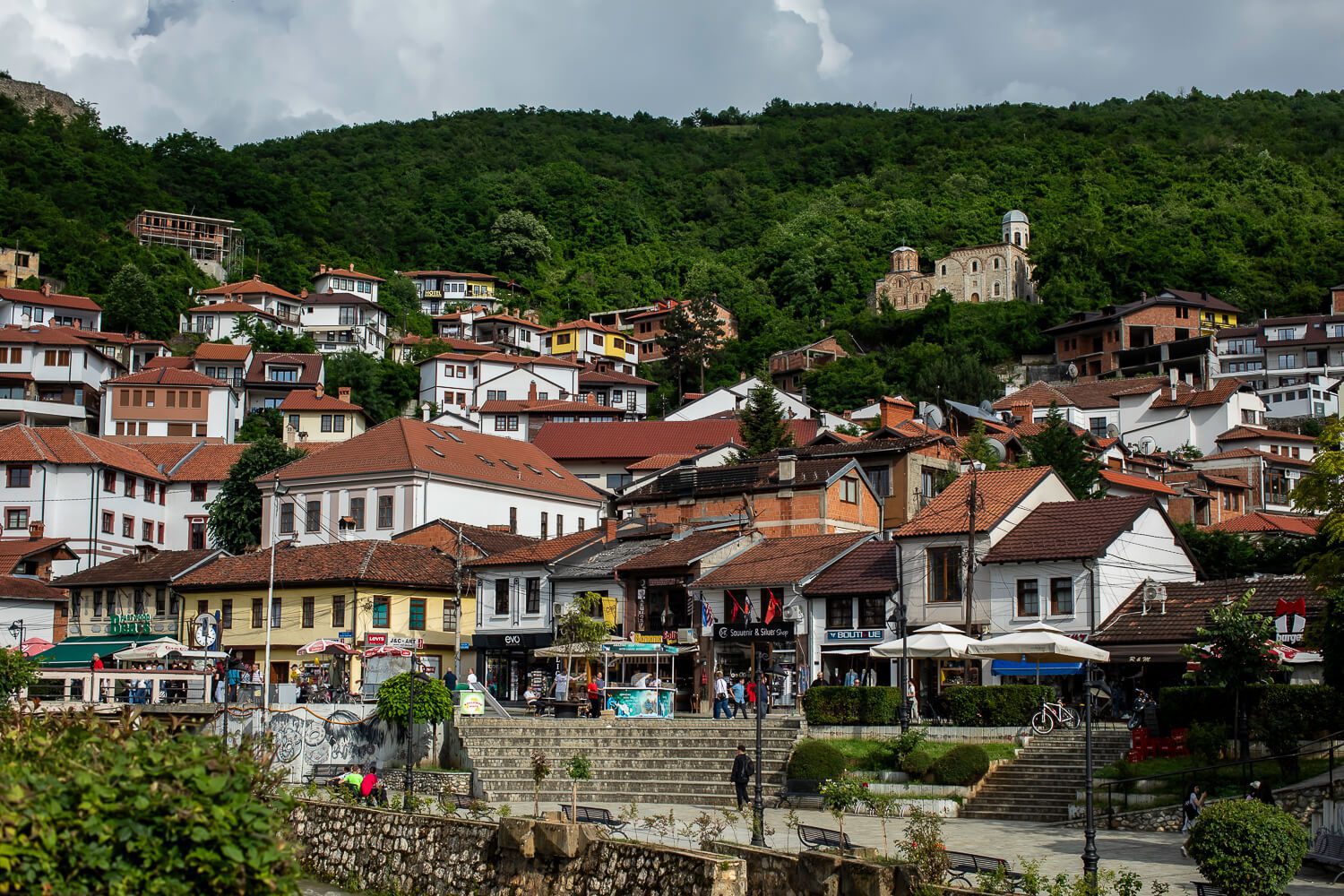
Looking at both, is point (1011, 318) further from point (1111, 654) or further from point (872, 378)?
point (1111, 654)

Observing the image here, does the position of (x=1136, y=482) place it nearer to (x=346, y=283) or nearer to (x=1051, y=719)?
(x=1051, y=719)

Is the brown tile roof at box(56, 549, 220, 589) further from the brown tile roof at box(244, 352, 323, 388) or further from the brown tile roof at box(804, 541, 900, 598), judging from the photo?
the brown tile roof at box(244, 352, 323, 388)

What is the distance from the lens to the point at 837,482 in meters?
55.8

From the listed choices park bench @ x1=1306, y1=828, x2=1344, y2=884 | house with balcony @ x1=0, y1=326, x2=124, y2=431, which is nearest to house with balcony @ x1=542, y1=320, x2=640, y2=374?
house with balcony @ x1=0, y1=326, x2=124, y2=431

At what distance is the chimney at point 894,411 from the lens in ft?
A: 258

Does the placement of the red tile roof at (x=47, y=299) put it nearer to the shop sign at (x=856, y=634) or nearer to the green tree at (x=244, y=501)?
the green tree at (x=244, y=501)

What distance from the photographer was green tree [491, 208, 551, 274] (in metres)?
157

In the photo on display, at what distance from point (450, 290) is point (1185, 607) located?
4567 inches

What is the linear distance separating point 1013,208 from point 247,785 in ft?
502

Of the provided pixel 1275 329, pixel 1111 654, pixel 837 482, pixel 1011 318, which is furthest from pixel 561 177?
pixel 1111 654

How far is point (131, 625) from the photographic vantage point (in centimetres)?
5928

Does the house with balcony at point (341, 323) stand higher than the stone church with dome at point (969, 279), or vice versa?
the stone church with dome at point (969, 279)

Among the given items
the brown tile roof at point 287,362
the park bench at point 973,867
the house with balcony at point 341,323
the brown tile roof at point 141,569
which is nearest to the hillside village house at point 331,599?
the brown tile roof at point 141,569

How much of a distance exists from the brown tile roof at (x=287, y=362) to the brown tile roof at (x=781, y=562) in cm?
5977
